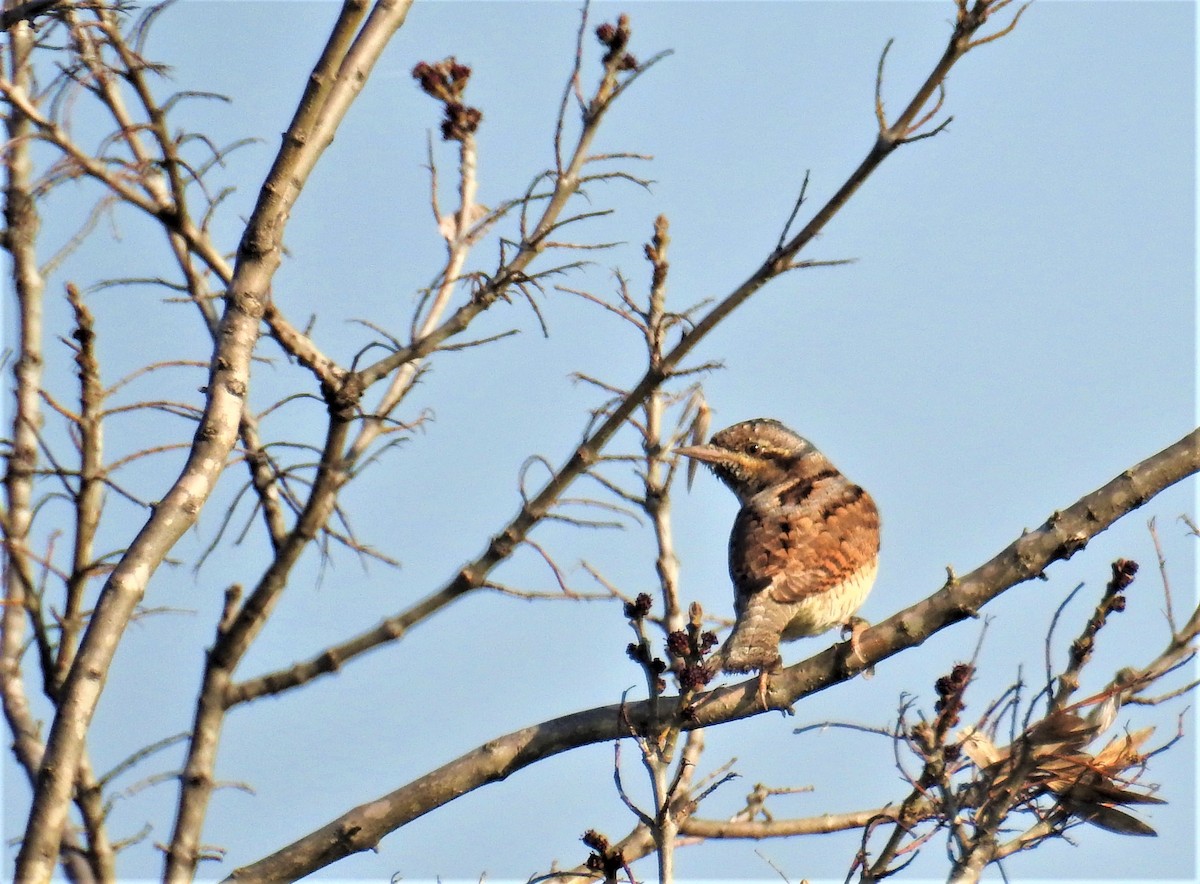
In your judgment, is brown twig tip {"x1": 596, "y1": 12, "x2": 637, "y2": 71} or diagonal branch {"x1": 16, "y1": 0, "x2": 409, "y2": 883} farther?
brown twig tip {"x1": 596, "y1": 12, "x2": 637, "y2": 71}

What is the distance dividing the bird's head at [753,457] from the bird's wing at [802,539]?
19.1 inches

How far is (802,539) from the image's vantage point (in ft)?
21.5

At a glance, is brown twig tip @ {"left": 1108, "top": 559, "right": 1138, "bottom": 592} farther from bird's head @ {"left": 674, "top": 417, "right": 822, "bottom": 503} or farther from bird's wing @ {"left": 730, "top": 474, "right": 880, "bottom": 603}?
bird's head @ {"left": 674, "top": 417, "right": 822, "bottom": 503}

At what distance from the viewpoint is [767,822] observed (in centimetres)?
655

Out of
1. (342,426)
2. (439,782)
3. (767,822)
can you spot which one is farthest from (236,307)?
(767,822)

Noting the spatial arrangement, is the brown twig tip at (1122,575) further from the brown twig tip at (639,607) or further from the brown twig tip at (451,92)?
the brown twig tip at (451,92)

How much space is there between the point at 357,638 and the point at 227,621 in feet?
2.15

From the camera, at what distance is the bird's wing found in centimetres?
629

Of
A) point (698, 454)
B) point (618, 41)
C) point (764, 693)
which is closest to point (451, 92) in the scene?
point (618, 41)

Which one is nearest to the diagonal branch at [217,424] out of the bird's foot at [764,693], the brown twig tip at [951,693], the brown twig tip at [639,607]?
the brown twig tip at [639,607]

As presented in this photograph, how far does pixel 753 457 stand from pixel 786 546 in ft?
5.17

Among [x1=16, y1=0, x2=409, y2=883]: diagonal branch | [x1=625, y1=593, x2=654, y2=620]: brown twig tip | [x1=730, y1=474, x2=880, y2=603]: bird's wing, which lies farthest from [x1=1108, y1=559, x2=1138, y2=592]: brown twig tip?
[x1=16, y1=0, x2=409, y2=883]: diagonal branch

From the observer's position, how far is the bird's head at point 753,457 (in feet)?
26.1

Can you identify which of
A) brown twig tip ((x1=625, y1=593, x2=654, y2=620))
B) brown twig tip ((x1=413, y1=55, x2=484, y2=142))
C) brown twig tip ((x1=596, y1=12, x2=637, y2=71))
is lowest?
brown twig tip ((x1=625, y1=593, x2=654, y2=620))
